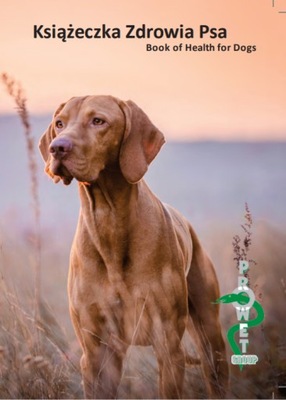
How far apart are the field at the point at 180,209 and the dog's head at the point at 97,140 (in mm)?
321

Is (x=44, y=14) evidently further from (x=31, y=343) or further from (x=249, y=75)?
(x=31, y=343)

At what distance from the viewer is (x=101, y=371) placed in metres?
5.01

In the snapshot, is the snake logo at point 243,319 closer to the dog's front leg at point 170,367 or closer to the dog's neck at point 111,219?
the dog's front leg at point 170,367

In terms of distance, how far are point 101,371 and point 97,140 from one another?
4.29 feet

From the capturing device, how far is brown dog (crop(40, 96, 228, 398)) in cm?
479

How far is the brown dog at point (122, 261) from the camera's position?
4793 mm

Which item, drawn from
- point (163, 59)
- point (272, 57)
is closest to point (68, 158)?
point (163, 59)

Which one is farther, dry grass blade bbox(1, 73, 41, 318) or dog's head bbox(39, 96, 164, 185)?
dry grass blade bbox(1, 73, 41, 318)

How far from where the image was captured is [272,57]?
16.9 ft

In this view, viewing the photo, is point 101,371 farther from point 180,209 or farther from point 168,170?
point 168,170

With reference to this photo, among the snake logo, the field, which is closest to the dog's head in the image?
the field

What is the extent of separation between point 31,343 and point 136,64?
5.54 feet

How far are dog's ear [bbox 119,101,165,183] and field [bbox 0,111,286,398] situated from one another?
335mm

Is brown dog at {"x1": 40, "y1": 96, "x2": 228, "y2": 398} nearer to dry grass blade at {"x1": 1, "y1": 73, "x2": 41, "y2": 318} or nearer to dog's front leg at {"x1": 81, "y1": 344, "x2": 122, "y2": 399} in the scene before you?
dog's front leg at {"x1": 81, "y1": 344, "x2": 122, "y2": 399}
